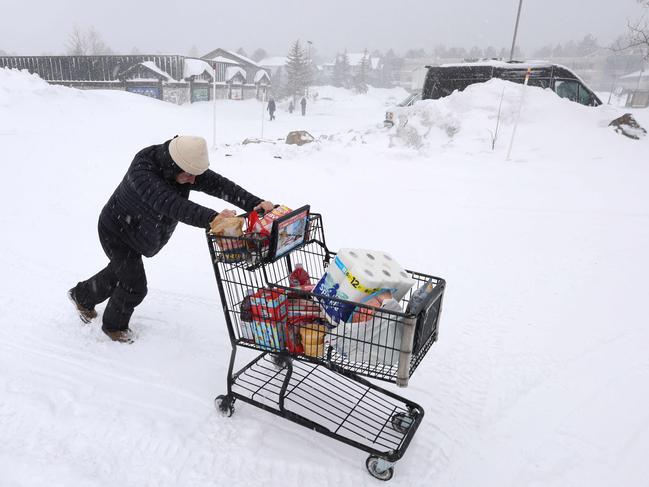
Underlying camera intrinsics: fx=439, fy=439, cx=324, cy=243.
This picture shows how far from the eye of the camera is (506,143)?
10.2 metres

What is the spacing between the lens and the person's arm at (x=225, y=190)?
128 inches

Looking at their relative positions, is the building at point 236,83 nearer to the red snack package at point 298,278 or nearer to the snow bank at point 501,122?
the snow bank at point 501,122

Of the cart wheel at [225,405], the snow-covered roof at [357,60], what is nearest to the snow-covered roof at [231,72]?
the cart wheel at [225,405]

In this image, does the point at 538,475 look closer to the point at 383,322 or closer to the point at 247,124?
the point at 383,322

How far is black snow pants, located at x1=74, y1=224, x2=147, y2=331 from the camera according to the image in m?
3.22

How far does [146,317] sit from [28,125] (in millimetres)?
10332

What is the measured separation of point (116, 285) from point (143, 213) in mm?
815

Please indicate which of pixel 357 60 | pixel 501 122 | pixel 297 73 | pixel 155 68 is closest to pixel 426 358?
pixel 501 122

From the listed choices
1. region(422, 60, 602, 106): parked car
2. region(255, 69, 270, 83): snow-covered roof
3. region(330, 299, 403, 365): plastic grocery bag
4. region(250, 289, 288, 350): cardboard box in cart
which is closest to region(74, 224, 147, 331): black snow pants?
region(250, 289, 288, 350): cardboard box in cart

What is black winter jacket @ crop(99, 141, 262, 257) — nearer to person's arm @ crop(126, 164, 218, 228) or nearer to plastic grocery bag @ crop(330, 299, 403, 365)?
person's arm @ crop(126, 164, 218, 228)

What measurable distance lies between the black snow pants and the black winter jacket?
0.25 feet

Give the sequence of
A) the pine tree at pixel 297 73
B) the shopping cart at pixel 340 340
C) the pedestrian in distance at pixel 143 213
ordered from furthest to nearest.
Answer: the pine tree at pixel 297 73 < the pedestrian in distance at pixel 143 213 < the shopping cart at pixel 340 340

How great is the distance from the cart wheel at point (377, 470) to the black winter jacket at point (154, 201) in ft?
5.36

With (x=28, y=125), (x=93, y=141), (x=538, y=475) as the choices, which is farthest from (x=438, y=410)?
(x=28, y=125)
